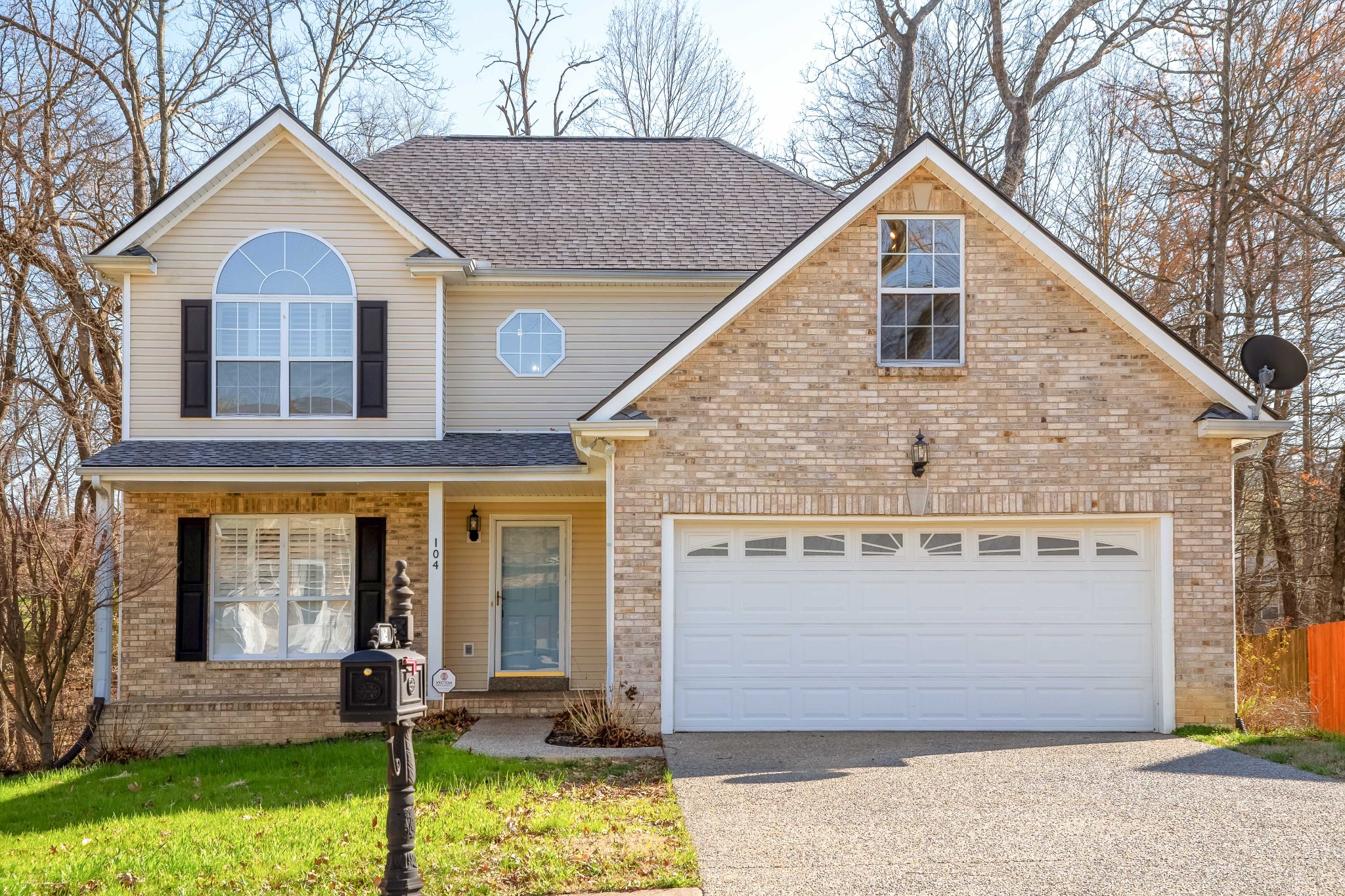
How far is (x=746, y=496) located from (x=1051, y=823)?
4780 mm

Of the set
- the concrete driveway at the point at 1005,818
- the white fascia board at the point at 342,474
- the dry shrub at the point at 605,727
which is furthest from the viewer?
the white fascia board at the point at 342,474

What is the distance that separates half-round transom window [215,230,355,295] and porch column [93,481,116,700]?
2.83 metres

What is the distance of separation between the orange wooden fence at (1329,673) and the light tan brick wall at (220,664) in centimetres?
1124

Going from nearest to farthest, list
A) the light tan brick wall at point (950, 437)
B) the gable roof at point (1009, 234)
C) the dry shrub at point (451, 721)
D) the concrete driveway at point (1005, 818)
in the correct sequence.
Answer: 1. the concrete driveway at point (1005, 818)
2. the gable roof at point (1009, 234)
3. the light tan brick wall at point (950, 437)
4. the dry shrub at point (451, 721)

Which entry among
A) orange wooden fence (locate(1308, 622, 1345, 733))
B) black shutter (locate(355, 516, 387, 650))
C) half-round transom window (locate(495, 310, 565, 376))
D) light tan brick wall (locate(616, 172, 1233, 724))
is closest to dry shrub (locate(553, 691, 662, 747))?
light tan brick wall (locate(616, 172, 1233, 724))

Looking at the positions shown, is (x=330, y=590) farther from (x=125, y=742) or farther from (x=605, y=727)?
(x=605, y=727)

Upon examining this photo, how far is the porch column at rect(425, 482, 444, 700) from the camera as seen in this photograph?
1316 centimetres

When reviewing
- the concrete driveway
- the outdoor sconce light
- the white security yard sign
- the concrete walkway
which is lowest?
the concrete walkway

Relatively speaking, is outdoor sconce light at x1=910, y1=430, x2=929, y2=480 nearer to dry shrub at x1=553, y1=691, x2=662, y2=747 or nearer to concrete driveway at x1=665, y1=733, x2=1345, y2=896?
concrete driveway at x1=665, y1=733, x2=1345, y2=896

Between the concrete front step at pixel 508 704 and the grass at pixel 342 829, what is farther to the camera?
the concrete front step at pixel 508 704

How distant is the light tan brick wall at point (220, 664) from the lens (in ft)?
43.0

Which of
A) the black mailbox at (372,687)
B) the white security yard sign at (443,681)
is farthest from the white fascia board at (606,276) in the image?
the black mailbox at (372,687)

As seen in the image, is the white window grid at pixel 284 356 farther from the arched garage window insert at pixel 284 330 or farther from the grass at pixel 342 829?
the grass at pixel 342 829

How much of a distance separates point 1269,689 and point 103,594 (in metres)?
15.0
